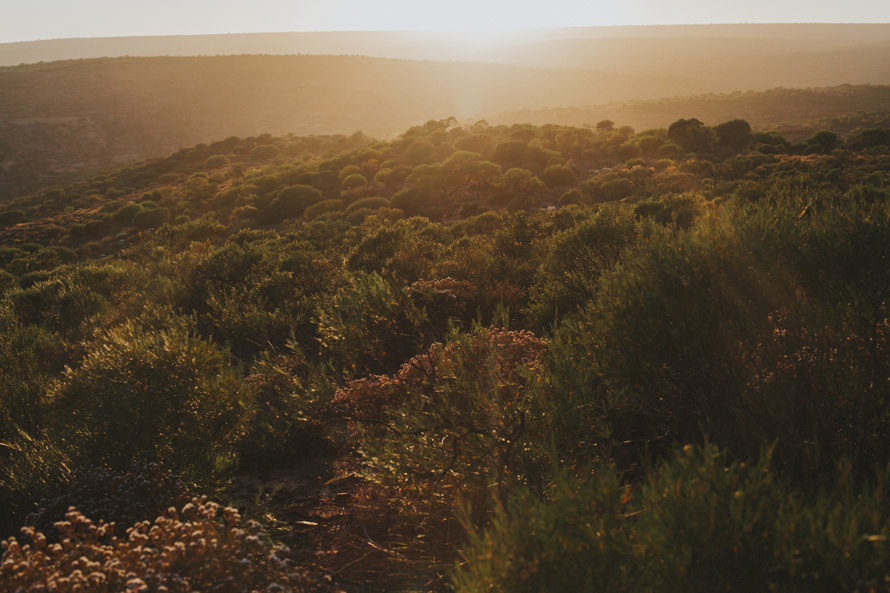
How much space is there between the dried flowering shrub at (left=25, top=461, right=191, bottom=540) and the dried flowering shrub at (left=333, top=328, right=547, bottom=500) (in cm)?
187

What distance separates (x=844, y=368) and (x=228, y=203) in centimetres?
3701

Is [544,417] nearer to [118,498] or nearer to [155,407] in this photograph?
[118,498]

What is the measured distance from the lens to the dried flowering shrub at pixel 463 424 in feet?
15.7

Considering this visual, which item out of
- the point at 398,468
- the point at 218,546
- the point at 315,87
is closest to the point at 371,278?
the point at 398,468

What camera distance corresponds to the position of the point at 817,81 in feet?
424

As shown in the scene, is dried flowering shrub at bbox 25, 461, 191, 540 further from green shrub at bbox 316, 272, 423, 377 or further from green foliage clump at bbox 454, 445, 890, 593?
green foliage clump at bbox 454, 445, 890, 593

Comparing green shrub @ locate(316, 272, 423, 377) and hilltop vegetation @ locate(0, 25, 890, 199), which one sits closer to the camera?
green shrub @ locate(316, 272, 423, 377)

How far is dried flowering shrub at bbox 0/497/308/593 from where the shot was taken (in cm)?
304

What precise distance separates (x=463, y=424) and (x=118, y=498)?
10.3 ft

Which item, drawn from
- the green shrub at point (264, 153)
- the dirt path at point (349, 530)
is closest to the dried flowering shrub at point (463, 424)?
the dirt path at point (349, 530)

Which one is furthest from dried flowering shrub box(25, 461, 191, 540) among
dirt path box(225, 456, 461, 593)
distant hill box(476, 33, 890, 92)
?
distant hill box(476, 33, 890, 92)

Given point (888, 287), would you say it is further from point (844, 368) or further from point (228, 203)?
point (228, 203)

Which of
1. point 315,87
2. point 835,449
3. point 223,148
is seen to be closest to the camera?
point 835,449

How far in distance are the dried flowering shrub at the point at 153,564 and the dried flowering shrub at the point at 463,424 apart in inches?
57.7
